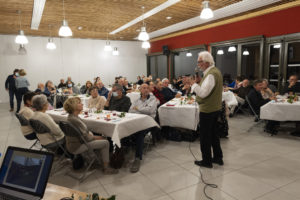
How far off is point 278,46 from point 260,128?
10.5 ft

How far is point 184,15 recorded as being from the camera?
7.23 metres

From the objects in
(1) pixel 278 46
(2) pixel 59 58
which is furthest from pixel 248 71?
(2) pixel 59 58

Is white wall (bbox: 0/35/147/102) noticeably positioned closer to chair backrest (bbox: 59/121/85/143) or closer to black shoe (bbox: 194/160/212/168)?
chair backrest (bbox: 59/121/85/143)

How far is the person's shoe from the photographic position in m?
3.12

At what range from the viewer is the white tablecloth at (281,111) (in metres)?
4.27

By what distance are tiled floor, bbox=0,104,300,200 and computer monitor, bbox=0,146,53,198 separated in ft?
4.98

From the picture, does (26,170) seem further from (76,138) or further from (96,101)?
(96,101)

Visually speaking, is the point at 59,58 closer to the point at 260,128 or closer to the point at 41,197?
the point at 260,128

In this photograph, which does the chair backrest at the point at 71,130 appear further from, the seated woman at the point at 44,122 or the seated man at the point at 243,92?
the seated man at the point at 243,92

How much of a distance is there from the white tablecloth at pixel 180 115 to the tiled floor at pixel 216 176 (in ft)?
1.37

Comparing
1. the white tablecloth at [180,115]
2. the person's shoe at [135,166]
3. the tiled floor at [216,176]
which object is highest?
the white tablecloth at [180,115]

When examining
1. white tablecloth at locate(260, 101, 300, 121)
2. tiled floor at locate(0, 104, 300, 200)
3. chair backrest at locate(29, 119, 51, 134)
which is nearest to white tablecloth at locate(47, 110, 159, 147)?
tiled floor at locate(0, 104, 300, 200)

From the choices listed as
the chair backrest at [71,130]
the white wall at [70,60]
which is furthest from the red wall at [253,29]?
the chair backrest at [71,130]

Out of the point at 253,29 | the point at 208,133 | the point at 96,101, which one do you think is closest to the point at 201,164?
the point at 208,133
